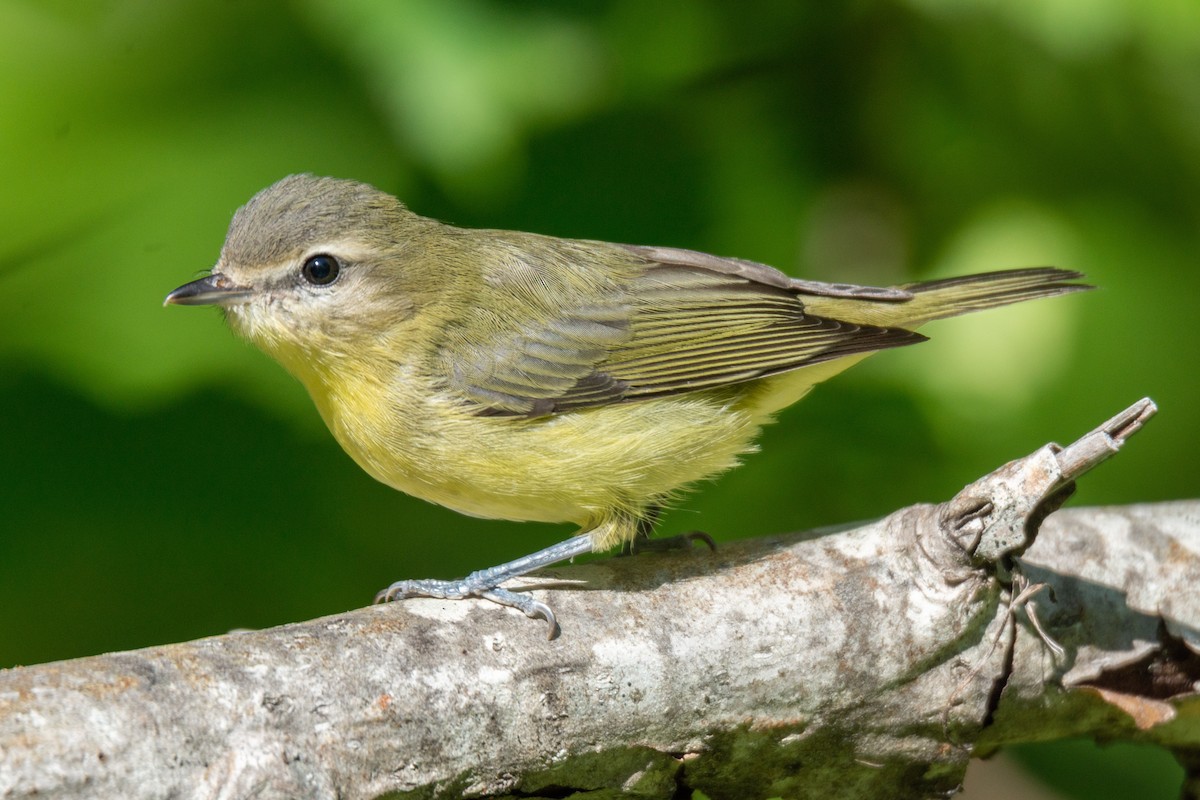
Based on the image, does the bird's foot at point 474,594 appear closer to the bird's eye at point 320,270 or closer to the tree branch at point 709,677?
the tree branch at point 709,677

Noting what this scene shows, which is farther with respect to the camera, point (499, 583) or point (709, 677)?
point (499, 583)

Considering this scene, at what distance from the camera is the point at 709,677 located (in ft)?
10.1

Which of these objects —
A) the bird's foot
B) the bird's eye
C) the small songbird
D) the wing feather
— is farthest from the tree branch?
the bird's eye

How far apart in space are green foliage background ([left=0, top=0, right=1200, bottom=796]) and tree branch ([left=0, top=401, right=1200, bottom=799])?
93 cm

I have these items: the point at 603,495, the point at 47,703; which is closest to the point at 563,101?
the point at 603,495

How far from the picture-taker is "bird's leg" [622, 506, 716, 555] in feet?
12.7

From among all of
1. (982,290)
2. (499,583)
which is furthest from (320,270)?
(982,290)

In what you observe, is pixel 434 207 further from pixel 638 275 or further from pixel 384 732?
pixel 384 732

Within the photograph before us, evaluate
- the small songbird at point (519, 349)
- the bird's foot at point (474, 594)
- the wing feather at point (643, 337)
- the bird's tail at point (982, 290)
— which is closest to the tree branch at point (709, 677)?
the bird's foot at point (474, 594)

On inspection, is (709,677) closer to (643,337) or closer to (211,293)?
(643,337)

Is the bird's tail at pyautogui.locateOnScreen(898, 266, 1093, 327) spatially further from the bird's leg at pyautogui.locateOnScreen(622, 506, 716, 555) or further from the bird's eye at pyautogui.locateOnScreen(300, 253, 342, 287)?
the bird's eye at pyautogui.locateOnScreen(300, 253, 342, 287)

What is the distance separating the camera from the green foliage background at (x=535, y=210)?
406 centimetres

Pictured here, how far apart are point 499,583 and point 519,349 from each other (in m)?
0.96

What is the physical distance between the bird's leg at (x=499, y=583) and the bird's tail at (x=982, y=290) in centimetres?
154
